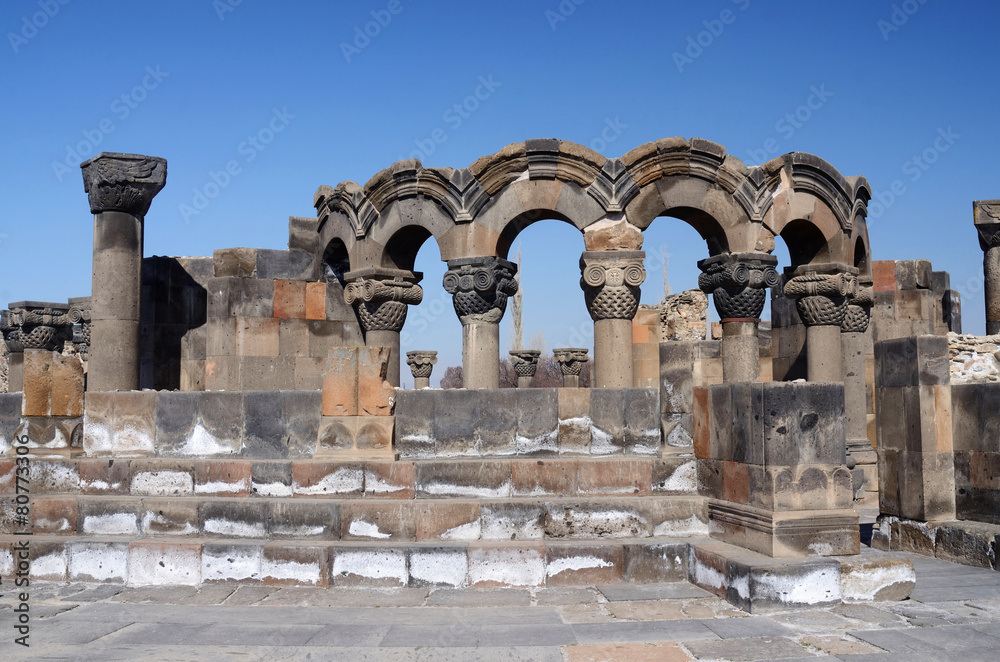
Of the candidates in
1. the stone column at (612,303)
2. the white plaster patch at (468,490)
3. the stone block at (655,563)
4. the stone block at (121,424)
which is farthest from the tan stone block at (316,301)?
the stone block at (655,563)

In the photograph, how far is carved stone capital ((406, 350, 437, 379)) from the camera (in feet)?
68.6

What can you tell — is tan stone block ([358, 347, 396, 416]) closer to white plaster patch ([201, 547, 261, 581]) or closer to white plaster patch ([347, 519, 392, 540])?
white plaster patch ([347, 519, 392, 540])

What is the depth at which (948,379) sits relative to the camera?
21.3ft

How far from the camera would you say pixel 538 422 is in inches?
253

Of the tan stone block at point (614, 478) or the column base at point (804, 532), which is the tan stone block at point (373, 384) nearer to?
the tan stone block at point (614, 478)

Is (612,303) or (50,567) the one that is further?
(612,303)

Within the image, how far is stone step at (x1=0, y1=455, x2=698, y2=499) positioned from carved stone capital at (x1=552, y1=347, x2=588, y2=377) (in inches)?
509

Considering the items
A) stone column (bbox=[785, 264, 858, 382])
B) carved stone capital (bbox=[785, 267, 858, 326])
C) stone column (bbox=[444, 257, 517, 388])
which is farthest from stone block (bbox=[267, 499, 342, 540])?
carved stone capital (bbox=[785, 267, 858, 326])

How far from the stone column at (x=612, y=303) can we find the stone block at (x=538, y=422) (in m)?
2.67

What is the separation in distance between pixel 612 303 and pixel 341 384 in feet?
12.1

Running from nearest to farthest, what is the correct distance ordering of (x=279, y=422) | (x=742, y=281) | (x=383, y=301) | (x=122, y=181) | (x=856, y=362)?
1. (x=279, y=422)
2. (x=742, y=281)
3. (x=122, y=181)
4. (x=383, y=301)
5. (x=856, y=362)

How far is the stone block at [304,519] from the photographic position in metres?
5.91

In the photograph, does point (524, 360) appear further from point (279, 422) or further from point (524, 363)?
point (279, 422)

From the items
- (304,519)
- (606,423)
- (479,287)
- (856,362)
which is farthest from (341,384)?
(856,362)
